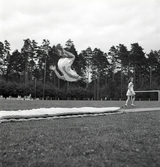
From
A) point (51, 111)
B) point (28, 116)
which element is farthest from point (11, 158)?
point (51, 111)

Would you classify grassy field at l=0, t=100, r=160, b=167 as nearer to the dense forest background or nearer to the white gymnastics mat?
the white gymnastics mat

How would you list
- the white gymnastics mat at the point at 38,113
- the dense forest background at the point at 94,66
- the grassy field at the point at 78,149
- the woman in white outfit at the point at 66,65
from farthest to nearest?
the dense forest background at the point at 94,66, the woman in white outfit at the point at 66,65, the white gymnastics mat at the point at 38,113, the grassy field at the point at 78,149

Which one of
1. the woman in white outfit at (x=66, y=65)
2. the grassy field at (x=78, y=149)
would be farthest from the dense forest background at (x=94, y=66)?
the grassy field at (x=78, y=149)

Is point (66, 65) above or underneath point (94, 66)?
underneath

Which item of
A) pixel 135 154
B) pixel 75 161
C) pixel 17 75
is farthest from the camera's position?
pixel 17 75

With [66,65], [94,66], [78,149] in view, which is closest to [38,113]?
[78,149]

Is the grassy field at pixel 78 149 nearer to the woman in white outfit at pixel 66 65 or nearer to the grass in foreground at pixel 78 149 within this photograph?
the grass in foreground at pixel 78 149

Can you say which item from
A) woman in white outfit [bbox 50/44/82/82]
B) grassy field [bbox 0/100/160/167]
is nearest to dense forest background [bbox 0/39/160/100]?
woman in white outfit [bbox 50/44/82/82]

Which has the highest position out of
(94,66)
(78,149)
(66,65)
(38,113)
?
(94,66)

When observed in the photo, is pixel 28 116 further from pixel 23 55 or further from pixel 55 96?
pixel 23 55

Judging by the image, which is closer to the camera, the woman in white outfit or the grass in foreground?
the grass in foreground

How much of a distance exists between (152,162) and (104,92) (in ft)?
210

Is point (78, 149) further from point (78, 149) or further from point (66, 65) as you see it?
point (66, 65)

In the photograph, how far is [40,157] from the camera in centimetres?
367
